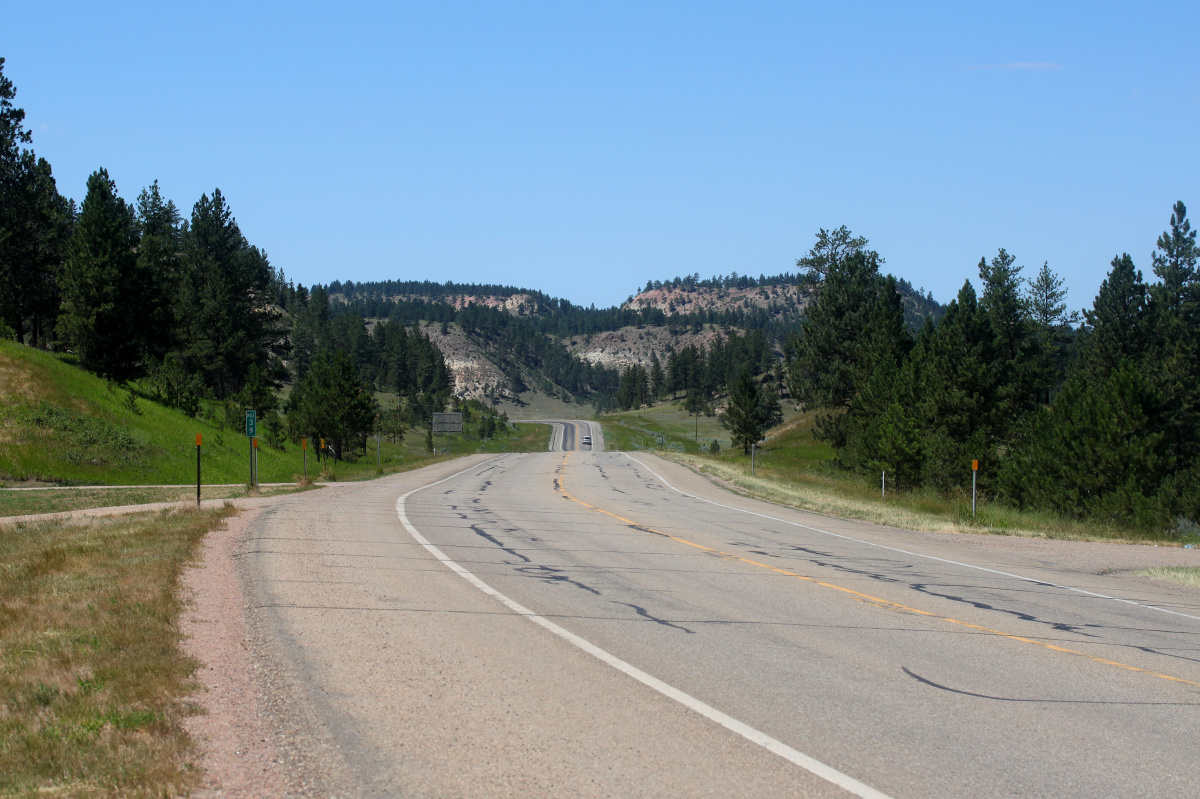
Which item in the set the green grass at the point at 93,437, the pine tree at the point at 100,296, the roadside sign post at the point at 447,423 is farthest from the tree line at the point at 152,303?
the roadside sign post at the point at 447,423

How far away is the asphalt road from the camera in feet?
16.9

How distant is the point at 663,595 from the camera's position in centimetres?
1100

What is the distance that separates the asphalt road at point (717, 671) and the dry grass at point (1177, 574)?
1.91 ft

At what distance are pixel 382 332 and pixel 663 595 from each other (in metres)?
159

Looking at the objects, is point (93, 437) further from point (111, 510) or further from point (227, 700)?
point (227, 700)

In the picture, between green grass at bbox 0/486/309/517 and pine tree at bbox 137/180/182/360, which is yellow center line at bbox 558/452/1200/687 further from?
pine tree at bbox 137/180/182/360

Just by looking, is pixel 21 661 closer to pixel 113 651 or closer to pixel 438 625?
pixel 113 651

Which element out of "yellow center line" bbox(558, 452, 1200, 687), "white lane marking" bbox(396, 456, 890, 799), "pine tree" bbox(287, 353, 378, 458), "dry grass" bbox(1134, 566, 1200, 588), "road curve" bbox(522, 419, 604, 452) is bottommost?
"road curve" bbox(522, 419, 604, 452)

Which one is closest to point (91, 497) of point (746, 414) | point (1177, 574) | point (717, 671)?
point (717, 671)

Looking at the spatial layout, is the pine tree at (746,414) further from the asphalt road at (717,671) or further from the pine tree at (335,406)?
the asphalt road at (717,671)

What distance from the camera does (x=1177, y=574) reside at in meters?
14.5

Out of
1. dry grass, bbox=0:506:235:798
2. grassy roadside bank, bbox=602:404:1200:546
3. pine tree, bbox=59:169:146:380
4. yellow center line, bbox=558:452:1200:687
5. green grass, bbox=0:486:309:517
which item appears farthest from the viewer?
pine tree, bbox=59:169:146:380

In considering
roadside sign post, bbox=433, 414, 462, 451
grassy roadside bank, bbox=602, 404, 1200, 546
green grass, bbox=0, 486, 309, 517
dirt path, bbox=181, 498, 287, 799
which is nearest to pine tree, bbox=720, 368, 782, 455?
grassy roadside bank, bbox=602, 404, 1200, 546

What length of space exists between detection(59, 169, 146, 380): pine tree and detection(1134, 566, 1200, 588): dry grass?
4945cm
